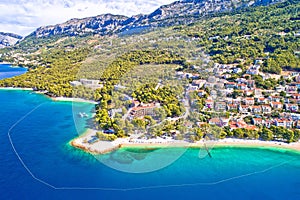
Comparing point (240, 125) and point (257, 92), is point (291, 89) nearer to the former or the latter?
point (257, 92)

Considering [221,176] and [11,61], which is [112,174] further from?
[11,61]

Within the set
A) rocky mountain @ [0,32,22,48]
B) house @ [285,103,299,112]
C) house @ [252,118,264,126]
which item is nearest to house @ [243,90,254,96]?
house @ [285,103,299,112]

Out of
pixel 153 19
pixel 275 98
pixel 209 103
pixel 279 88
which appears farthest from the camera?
pixel 153 19

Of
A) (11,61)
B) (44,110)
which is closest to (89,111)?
(44,110)

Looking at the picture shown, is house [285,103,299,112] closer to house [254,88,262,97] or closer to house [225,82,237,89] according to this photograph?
house [254,88,262,97]

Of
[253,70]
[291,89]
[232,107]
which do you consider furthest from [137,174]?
[253,70]
